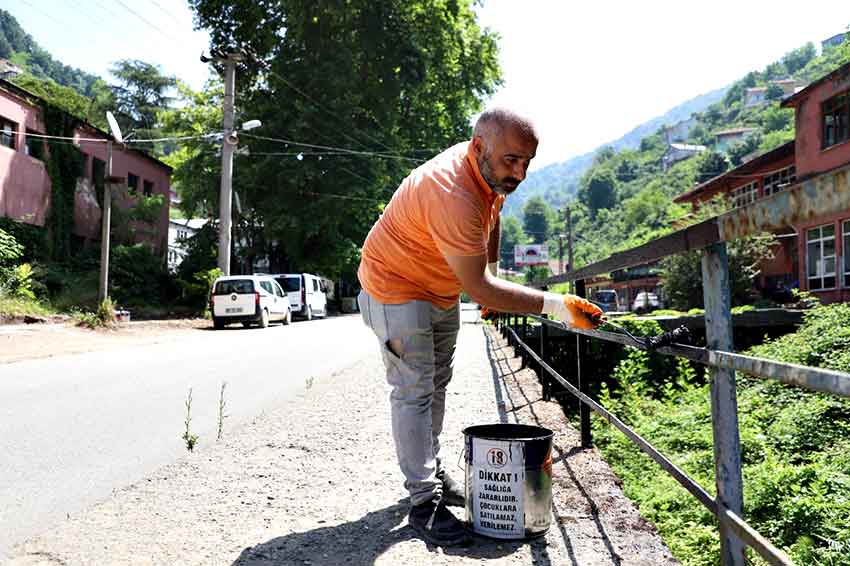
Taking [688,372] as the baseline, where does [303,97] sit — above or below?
above

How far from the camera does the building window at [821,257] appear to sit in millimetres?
26141

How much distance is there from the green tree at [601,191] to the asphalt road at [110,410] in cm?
16235

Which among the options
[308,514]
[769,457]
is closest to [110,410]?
[308,514]

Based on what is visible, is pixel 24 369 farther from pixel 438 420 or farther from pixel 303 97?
pixel 303 97

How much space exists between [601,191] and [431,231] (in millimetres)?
172346

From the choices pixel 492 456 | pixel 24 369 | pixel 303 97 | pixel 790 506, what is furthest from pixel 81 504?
pixel 303 97

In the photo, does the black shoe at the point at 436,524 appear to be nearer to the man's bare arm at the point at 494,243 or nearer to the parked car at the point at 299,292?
the man's bare arm at the point at 494,243

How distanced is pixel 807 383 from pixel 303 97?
33018 millimetres

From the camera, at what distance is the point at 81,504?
4109 mm

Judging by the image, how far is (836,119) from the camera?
85.3 feet

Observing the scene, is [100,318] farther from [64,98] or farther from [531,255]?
[531,255]

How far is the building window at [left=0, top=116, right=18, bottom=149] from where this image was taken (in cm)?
2458

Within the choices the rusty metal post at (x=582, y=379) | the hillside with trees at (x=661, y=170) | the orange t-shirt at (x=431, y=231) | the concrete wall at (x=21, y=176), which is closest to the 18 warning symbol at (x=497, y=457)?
the orange t-shirt at (x=431, y=231)

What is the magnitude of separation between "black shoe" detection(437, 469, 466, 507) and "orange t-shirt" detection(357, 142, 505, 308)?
91cm
